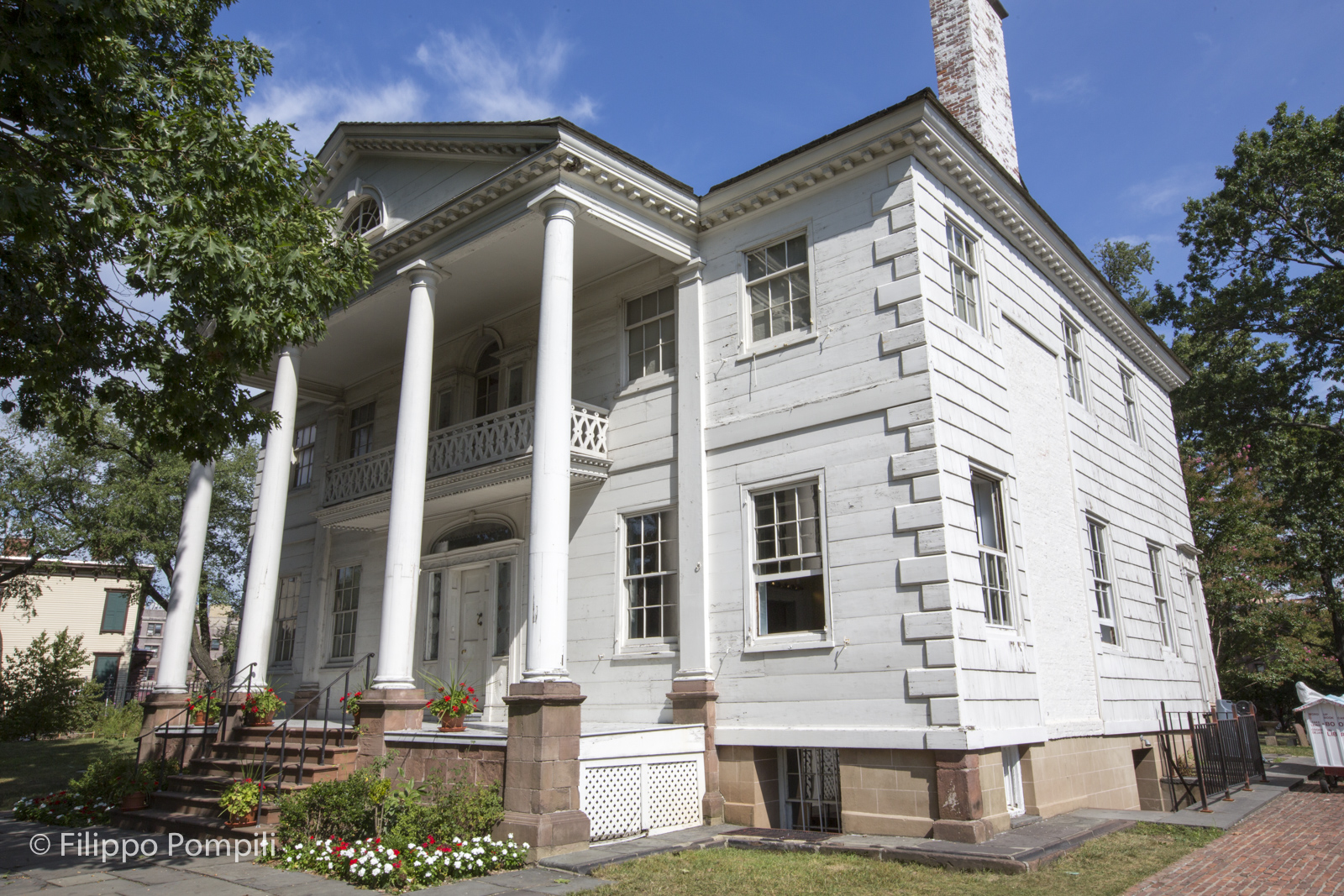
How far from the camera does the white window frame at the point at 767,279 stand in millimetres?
12000

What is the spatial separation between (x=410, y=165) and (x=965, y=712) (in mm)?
12072

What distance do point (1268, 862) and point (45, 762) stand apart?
23.2 metres

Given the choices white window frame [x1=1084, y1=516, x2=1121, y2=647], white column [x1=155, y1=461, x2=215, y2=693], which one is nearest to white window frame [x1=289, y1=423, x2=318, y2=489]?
white column [x1=155, y1=461, x2=215, y2=693]

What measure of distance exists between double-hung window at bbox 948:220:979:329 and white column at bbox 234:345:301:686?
10234mm

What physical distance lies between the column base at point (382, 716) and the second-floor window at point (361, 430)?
29.7 feet

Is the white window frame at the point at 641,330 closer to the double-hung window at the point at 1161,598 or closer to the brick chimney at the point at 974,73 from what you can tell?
the brick chimney at the point at 974,73

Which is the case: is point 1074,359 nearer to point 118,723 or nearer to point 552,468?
point 552,468

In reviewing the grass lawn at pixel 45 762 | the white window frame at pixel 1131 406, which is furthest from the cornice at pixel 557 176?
the grass lawn at pixel 45 762

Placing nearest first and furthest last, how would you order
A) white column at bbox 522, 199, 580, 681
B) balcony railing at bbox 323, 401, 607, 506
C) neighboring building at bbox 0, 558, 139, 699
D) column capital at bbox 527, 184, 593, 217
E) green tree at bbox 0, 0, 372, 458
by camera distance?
1. green tree at bbox 0, 0, 372, 458
2. white column at bbox 522, 199, 580, 681
3. column capital at bbox 527, 184, 593, 217
4. balcony railing at bbox 323, 401, 607, 506
5. neighboring building at bbox 0, 558, 139, 699

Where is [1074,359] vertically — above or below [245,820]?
above

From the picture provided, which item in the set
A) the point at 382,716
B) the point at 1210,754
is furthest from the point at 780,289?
the point at 1210,754

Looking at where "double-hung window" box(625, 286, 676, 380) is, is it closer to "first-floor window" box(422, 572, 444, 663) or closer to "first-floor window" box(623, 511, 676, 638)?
"first-floor window" box(623, 511, 676, 638)

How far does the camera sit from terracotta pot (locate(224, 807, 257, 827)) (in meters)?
10.4

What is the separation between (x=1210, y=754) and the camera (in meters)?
14.0
